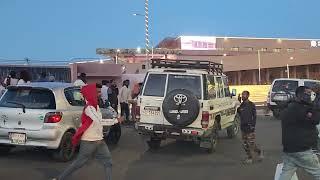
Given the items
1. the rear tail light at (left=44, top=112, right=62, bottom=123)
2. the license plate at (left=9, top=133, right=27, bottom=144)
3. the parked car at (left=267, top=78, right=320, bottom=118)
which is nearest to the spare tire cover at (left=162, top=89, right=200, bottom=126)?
the rear tail light at (left=44, top=112, right=62, bottom=123)

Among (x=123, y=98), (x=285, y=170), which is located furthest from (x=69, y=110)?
(x=123, y=98)

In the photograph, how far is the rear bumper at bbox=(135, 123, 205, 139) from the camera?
13.0 metres

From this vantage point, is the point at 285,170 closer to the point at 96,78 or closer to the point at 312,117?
the point at 312,117

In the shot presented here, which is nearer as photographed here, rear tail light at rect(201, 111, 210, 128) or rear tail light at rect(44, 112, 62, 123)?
rear tail light at rect(44, 112, 62, 123)

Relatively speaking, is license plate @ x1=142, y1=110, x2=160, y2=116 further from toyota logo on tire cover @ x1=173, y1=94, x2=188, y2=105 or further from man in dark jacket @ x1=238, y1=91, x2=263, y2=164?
man in dark jacket @ x1=238, y1=91, x2=263, y2=164

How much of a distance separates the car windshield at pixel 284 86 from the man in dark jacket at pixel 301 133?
19096 mm

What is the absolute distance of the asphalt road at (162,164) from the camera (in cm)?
1033

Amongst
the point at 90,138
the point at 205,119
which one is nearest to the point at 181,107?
the point at 205,119

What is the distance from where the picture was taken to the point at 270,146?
15.2 meters

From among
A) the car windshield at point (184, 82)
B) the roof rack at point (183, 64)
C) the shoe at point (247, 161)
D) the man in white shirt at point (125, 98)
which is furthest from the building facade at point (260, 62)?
the shoe at point (247, 161)

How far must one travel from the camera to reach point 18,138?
11.4m

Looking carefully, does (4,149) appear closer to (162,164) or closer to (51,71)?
(162,164)

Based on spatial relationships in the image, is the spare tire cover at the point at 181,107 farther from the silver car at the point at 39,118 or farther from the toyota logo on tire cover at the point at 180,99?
the silver car at the point at 39,118

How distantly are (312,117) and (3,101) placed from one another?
704cm
